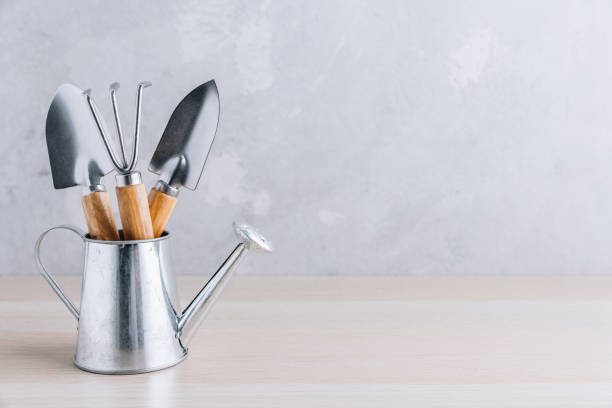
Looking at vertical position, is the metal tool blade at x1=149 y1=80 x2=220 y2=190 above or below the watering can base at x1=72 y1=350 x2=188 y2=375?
above

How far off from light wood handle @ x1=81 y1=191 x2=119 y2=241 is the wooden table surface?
15 cm

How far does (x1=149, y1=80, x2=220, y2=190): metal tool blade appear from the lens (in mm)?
730

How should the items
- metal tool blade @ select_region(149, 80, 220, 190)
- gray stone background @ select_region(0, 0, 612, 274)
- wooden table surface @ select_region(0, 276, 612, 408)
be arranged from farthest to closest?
gray stone background @ select_region(0, 0, 612, 274) < metal tool blade @ select_region(149, 80, 220, 190) < wooden table surface @ select_region(0, 276, 612, 408)

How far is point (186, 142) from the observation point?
0.73 meters

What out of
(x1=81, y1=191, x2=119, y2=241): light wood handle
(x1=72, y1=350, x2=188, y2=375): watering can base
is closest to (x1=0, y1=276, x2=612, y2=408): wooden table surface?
(x1=72, y1=350, x2=188, y2=375): watering can base

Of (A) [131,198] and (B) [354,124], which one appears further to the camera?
(B) [354,124]

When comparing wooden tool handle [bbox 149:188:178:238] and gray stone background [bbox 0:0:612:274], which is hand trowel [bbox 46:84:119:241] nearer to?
wooden tool handle [bbox 149:188:178:238]

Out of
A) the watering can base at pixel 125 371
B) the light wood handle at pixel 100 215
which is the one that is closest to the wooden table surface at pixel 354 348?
the watering can base at pixel 125 371

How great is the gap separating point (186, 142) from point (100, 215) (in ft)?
0.42

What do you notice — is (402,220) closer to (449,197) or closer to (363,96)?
(449,197)

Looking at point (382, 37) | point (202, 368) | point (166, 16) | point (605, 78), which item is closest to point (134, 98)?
point (166, 16)

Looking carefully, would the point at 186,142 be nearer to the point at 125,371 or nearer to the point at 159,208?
the point at 159,208

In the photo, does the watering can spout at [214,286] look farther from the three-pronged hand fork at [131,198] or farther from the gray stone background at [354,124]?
the gray stone background at [354,124]

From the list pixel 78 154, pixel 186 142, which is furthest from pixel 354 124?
pixel 78 154
